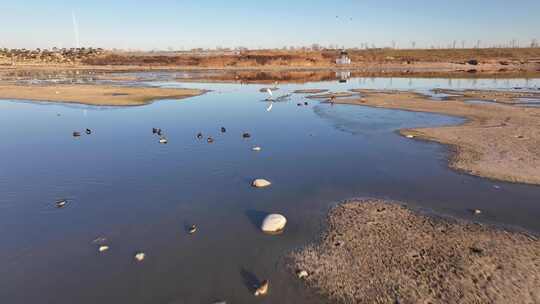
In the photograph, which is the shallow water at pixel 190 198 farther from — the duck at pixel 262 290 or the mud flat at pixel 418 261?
the mud flat at pixel 418 261

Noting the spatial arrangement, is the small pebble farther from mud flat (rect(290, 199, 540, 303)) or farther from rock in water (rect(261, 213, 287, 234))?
mud flat (rect(290, 199, 540, 303))

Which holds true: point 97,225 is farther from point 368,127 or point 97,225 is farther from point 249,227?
point 368,127

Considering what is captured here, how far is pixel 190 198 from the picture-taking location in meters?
15.1

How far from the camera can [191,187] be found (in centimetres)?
1628

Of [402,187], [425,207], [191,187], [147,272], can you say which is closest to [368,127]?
[402,187]

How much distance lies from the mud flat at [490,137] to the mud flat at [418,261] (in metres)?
6.76

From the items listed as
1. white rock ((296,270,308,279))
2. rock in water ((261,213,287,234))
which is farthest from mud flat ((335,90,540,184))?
white rock ((296,270,308,279))

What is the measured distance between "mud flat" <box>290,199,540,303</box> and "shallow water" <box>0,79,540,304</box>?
0.90 meters

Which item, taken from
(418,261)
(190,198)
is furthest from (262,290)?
(190,198)

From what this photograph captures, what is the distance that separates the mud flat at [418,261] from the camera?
8.97 m

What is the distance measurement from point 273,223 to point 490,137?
1864cm

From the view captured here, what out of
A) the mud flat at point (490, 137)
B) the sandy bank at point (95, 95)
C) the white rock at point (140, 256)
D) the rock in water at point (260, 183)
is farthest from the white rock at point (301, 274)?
the sandy bank at point (95, 95)

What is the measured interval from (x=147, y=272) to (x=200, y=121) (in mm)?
22323

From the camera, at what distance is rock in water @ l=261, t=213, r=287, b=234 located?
Answer: 482 inches
